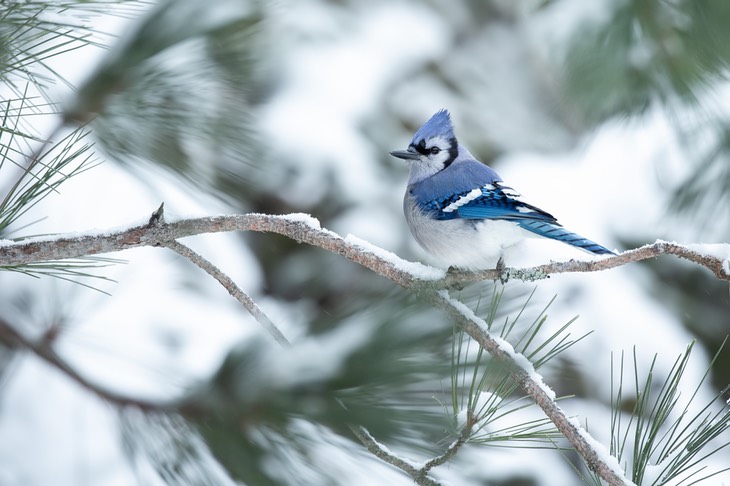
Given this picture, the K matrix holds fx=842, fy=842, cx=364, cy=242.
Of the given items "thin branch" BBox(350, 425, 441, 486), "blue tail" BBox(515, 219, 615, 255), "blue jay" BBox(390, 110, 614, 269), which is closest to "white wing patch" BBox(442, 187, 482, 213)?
"blue jay" BBox(390, 110, 614, 269)

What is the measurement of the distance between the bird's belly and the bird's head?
0.25 meters

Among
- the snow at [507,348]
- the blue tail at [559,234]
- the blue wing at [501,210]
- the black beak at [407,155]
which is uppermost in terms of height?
the black beak at [407,155]

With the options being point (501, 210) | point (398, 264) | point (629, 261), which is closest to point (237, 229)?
point (398, 264)

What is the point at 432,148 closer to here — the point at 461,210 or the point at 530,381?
the point at 461,210

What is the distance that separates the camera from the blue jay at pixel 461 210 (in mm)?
1279

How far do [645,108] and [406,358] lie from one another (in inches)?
43.5

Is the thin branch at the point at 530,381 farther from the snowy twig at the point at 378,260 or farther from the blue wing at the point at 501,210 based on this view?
the blue wing at the point at 501,210

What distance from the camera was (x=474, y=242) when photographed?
4.37 feet

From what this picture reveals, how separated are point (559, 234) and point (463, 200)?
0.87 ft

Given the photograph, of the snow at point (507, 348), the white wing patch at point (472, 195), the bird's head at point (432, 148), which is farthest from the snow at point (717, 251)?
the bird's head at point (432, 148)

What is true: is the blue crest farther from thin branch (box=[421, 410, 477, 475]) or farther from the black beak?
thin branch (box=[421, 410, 477, 475])

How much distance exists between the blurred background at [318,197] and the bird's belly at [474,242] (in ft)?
0.34

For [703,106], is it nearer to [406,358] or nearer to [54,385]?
[406,358]

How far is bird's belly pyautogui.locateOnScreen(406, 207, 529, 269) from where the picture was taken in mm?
1318
